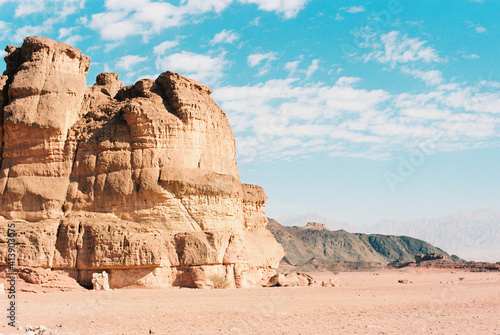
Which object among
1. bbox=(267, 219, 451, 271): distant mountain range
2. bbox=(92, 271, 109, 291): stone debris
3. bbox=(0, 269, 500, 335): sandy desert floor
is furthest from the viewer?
bbox=(267, 219, 451, 271): distant mountain range

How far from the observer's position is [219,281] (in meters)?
22.6

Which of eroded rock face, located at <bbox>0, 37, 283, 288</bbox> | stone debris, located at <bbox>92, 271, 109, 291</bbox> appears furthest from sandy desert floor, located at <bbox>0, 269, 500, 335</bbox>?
eroded rock face, located at <bbox>0, 37, 283, 288</bbox>

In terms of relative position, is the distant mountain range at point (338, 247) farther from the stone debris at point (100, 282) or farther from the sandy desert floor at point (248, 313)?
the sandy desert floor at point (248, 313)

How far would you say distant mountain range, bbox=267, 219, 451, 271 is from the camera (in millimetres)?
83938

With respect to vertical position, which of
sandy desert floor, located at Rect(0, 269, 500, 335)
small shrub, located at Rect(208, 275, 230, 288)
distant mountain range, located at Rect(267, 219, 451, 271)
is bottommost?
sandy desert floor, located at Rect(0, 269, 500, 335)

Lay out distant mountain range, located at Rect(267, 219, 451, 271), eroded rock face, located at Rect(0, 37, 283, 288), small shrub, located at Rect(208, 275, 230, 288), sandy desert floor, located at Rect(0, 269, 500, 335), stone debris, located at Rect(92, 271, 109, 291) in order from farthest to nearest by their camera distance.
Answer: distant mountain range, located at Rect(267, 219, 451, 271) → small shrub, located at Rect(208, 275, 230, 288) → eroded rock face, located at Rect(0, 37, 283, 288) → stone debris, located at Rect(92, 271, 109, 291) → sandy desert floor, located at Rect(0, 269, 500, 335)

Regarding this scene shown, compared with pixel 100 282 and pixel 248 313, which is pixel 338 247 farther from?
pixel 248 313

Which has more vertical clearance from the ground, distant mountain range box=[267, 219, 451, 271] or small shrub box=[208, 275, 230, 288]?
distant mountain range box=[267, 219, 451, 271]

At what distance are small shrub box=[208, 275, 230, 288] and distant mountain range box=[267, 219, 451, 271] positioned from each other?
53.5 meters

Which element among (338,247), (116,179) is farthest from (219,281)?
(338,247)

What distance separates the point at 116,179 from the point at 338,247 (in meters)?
82.9

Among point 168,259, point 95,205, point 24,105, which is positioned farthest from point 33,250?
point 24,105

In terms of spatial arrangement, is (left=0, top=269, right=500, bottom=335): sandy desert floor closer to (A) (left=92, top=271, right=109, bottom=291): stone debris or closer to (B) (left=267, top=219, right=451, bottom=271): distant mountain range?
(A) (left=92, top=271, right=109, bottom=291): stone debris

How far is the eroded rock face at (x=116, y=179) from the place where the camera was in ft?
71.3
